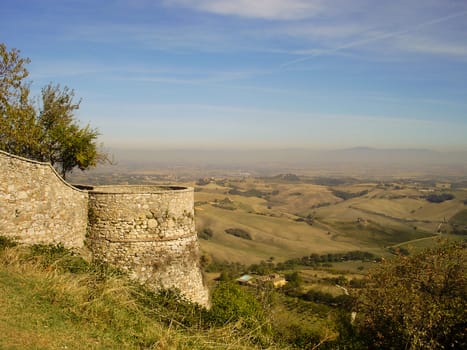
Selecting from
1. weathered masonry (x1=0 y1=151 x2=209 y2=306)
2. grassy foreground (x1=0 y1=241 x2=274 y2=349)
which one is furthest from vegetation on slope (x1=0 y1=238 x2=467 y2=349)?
weathered masonry (x1=0 y1=151 x2=209 y2=306)

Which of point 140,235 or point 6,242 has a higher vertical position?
point 6,242

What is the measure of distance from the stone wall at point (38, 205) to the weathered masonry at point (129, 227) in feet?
0.10

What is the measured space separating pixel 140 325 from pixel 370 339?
37.8 ft

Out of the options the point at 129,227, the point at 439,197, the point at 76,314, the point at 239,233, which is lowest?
the point at 239,233

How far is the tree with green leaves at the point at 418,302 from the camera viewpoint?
13.7 meters

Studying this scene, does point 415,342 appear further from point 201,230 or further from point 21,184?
point 201,230

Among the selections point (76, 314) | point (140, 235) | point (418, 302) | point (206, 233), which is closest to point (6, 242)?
point (76, 314)

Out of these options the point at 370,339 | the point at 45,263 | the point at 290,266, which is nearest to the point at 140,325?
the point at 45,263

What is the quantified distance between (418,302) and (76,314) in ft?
44.0

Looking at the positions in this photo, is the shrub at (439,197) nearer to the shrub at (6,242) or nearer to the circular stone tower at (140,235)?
the circular stone tower at (140,235)

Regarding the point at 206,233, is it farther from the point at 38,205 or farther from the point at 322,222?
the point at 38,205

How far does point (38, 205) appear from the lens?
38.1 ft

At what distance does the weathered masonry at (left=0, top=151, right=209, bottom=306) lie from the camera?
1205cm

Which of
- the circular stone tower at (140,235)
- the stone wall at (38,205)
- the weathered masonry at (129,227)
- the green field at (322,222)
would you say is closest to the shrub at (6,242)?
the stone wall at (38,205)
